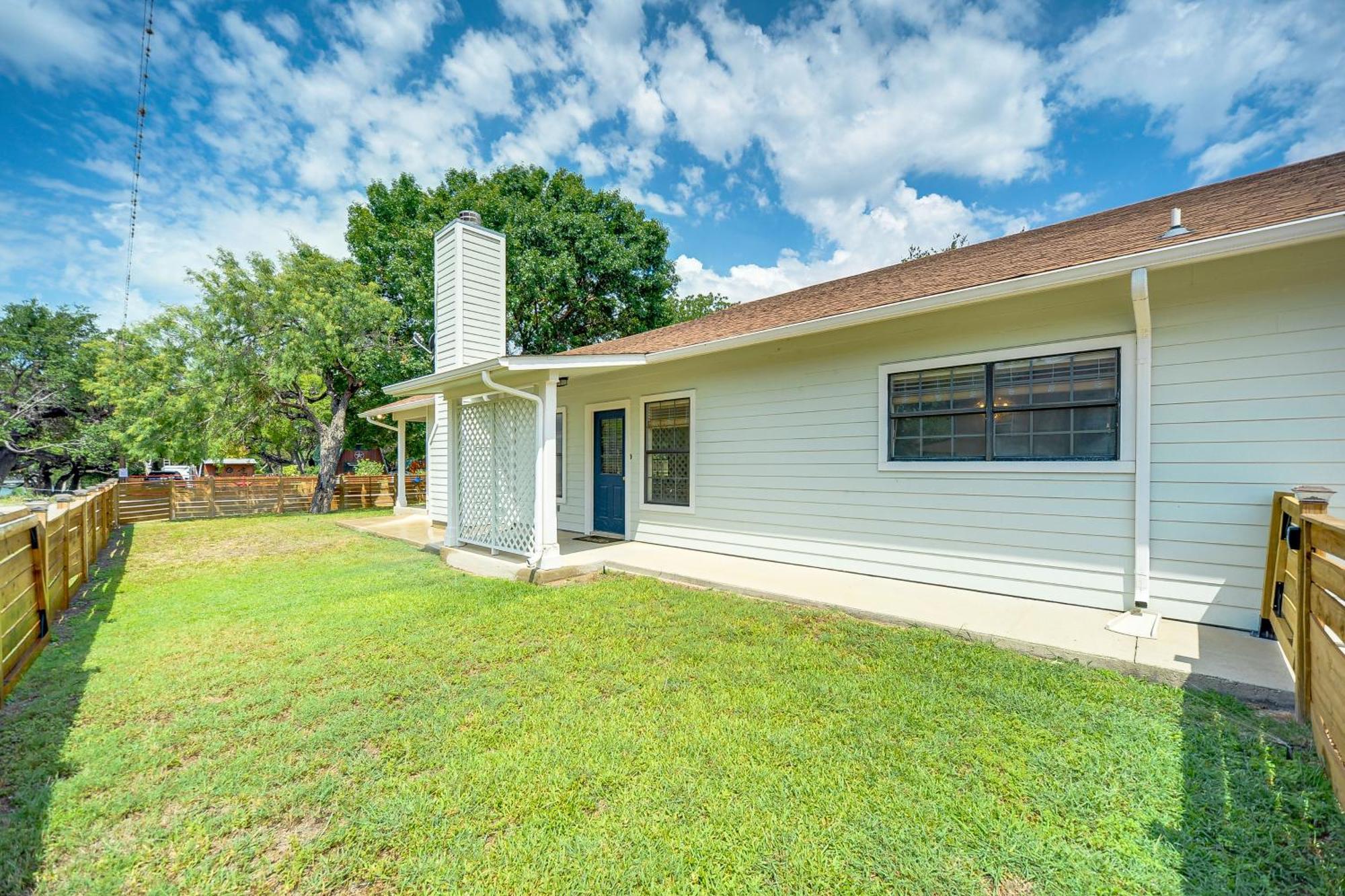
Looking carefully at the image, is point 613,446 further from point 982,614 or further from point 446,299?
point 982,614

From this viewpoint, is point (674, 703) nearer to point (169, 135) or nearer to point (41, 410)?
point (169, 135)

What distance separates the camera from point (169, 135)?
9.71 metres

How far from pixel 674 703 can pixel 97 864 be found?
2.14 meters

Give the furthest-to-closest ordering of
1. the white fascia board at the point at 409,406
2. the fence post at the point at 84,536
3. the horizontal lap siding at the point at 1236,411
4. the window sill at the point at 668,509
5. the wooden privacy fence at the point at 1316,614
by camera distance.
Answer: the white fascia board at the point at 409,406
the window sill at the point at 668,509
the fence post at the point at 84,536
the horizontal lap siding at the point at 1236,411
the wooden privacy fence at the point at 1316,614

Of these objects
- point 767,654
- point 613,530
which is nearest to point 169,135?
point 613,530

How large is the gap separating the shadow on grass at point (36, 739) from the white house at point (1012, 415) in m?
3.24

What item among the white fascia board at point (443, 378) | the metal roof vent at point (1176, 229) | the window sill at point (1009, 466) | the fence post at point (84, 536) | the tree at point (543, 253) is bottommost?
the fence post at point (84, 536)

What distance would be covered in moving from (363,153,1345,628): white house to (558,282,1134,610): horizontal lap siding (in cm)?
2

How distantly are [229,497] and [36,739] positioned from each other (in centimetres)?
1276

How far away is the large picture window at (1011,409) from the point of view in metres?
4.01

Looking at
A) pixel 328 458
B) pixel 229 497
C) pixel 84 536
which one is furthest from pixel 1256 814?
pixel 229 497

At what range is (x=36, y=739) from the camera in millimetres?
2420

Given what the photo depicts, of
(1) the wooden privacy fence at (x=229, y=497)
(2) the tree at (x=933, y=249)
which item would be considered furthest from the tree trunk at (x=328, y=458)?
(2) the tree at (x=933, y=249)

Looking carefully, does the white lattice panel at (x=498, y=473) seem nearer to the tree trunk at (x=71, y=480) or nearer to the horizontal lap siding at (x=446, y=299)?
the horizontal lap siding at (x=446, y=299)
